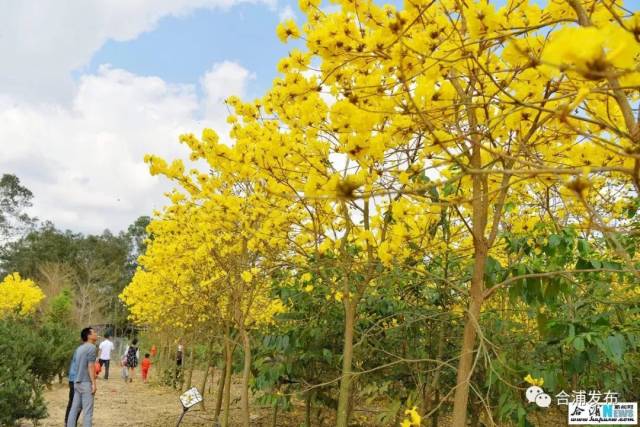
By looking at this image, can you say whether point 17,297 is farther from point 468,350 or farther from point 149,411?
A: point 468,350

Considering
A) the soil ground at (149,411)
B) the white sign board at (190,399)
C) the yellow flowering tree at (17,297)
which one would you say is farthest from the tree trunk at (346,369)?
the yellow flowering tree at (17,297)

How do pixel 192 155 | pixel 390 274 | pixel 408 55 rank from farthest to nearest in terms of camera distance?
pixel 192 155
pixel 390 274
pixel 408 55

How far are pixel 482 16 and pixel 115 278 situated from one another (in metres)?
47.6

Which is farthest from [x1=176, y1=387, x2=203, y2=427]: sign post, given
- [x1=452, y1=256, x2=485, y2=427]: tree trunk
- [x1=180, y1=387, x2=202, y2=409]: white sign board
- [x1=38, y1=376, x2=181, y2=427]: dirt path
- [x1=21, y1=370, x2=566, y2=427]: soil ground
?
[x1=452, y1=256, x2=485, y2=427]: tree trunk

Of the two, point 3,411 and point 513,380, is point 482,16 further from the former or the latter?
point 3,411

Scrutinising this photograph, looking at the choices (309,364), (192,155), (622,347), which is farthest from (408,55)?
(309,364)

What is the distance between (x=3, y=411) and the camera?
5.67 metres

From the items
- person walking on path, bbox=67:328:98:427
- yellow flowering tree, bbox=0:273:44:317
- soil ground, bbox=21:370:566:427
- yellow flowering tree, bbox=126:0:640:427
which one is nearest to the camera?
yellow flowering tree, bbox=126:0:640:427

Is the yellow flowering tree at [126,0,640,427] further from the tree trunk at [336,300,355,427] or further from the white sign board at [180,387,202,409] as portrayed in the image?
the white sign board at [180,387,202,409]

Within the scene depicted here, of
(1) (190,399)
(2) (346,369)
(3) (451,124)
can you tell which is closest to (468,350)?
(3) (451,124)

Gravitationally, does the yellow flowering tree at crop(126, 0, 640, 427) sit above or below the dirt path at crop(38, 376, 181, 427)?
above

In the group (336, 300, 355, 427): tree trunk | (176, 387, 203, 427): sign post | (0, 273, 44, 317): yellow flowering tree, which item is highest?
(0, 273, 44, 317): yellow flowering tree

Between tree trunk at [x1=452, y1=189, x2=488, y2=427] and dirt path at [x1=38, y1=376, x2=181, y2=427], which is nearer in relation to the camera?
tree trunk at [x1=452, y1=189, x2=488, y2=427]

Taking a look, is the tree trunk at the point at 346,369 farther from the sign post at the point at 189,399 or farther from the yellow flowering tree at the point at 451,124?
the sign post at the point at 189,399
